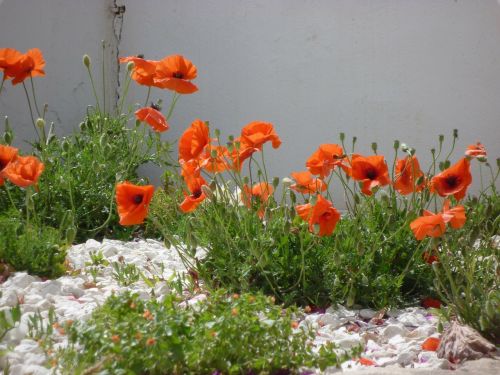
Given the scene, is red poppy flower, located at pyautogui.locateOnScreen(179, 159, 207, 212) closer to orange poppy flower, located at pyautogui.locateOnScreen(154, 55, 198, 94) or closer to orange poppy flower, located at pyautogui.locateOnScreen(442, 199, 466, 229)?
orange poppy flower, located at pyautogui.locateOnScreen(154, 55, 198, 94)

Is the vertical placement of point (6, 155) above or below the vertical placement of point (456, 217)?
above

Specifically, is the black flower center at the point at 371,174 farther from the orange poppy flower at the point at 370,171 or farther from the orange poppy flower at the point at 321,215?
the orange poppy flower at the point at 321,215

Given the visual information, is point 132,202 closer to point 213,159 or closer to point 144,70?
point 213,159

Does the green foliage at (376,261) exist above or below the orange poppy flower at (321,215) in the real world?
below

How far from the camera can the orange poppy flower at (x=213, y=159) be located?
2925 millimetres

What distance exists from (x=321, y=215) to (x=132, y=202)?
0.63m

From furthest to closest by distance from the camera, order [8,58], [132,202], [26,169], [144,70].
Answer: [8,58] < [144,70] < [26,169] < [132,202]

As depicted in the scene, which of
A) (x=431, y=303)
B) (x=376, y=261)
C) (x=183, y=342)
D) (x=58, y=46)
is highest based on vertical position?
(x=58, y=46)

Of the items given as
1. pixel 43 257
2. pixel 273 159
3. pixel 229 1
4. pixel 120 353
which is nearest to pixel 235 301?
pixel 120 353

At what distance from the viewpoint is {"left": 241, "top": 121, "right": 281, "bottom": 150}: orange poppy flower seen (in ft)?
9.64

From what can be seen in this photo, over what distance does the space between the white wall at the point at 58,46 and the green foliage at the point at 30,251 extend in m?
2.15

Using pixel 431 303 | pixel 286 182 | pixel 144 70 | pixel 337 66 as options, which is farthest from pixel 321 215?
pixel 337 66

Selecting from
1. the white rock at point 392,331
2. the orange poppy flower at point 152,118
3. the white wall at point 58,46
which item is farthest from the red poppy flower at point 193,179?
the white wall at point 58,46

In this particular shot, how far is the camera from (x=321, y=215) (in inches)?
111
